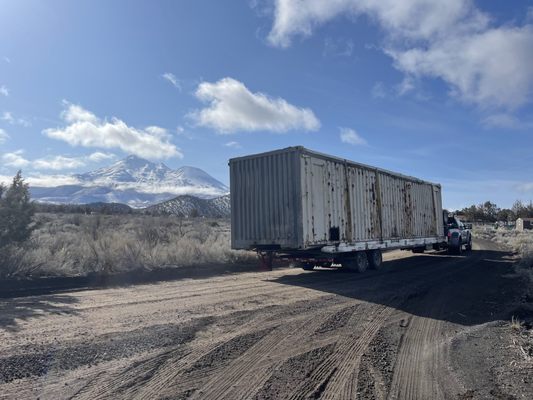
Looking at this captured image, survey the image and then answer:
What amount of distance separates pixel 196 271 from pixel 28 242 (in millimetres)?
5661

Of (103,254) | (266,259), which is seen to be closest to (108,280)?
(103,254)

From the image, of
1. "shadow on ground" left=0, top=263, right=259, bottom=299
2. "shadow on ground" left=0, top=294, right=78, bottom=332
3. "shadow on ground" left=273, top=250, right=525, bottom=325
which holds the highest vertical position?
"shadow on ground" left=0, top=263, right=259, bottom=299

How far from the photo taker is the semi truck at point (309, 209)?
42.4 ft

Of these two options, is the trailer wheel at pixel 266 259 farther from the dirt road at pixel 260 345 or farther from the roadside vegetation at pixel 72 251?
the dirt road at pixel 260 345

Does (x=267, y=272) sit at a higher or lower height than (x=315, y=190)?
lower

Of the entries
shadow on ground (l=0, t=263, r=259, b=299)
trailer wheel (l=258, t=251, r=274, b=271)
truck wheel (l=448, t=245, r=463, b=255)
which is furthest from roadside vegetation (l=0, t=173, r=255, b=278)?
truck wheel (l=448, t=245, r=463, b=255)

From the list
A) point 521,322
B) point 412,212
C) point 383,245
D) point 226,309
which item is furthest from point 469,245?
point 226,309

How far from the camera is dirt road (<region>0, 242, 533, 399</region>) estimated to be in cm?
464

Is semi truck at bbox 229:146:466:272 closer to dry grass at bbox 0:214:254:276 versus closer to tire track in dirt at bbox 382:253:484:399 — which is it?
dry grass at bbox 0:214:254:276

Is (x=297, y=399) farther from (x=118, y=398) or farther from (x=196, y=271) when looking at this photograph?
(x=196, y=271)

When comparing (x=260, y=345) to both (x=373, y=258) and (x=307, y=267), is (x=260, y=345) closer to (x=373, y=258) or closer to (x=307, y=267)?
(x=307, y=267)

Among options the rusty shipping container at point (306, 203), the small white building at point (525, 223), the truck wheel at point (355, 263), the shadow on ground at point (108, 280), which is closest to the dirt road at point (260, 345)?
the shadow on ground at point (108, 280)

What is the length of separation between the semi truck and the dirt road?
284cm

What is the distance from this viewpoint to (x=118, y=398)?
4289 millimetres
